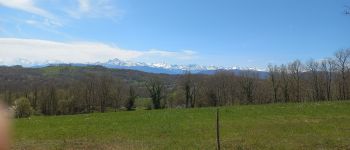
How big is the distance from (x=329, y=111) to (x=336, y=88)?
9709 cm

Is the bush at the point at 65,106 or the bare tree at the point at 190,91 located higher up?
the bare tree at the point at 190,91

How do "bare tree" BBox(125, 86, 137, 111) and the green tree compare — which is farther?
"bare tree" BBox(125, 86, 137, 111)

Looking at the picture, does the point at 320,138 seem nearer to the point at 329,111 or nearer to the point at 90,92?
the point at 329,111

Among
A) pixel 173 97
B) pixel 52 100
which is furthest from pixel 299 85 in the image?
pixel 52 100

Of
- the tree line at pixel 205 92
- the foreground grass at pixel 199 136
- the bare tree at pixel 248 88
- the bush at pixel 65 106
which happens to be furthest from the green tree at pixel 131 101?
the foreground grass at pixel 199 136

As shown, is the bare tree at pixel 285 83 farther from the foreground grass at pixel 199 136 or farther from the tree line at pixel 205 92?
the foreground grass at pixel 199 136

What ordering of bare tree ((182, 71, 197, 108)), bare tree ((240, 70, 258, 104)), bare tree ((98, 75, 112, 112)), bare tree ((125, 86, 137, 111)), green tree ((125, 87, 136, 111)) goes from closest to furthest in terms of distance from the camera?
green tree ((125, 87, 136, 111)) < bare tree ((125, 86, 137, 111)) < bare tree ((182, 71, 197, 108)) < bare tree ((240, 70, 258, 104)) < bare tree ((98, 75, 112, 112))

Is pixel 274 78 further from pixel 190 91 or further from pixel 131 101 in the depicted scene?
pixel 131 101

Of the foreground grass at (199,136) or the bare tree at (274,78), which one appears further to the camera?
the bare tree at (274,78)

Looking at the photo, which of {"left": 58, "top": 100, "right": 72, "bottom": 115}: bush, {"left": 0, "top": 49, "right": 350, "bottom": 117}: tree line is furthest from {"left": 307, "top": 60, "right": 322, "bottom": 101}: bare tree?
{"left": 58, "top": 100, "right": 72, "bottom": 115}: bush

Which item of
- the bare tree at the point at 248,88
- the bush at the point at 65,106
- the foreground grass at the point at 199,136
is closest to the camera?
the foreground grass at the point at 199,136

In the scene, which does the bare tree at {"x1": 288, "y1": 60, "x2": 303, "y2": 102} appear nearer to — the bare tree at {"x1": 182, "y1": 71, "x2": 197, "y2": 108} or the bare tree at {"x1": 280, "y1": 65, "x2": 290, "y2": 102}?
the bare tree at {"x1": 280, "y1": 65, "x2": 290, "y2": 102}

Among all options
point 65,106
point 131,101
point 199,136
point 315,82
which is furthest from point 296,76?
point 199,136

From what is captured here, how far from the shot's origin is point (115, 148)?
22.2 meters
